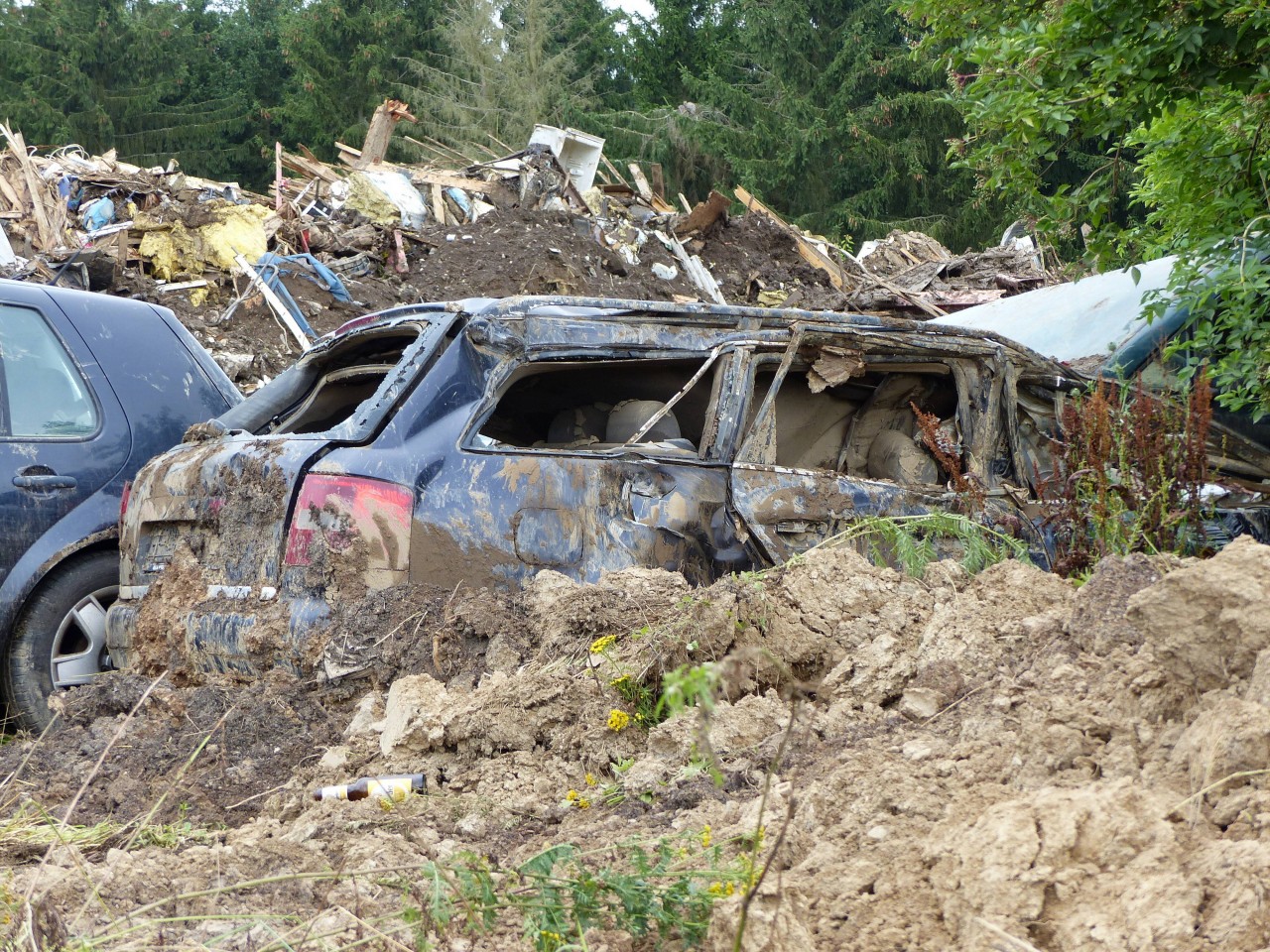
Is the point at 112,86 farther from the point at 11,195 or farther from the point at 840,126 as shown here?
the point at 11,195

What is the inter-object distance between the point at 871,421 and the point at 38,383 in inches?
149

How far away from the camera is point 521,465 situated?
4.47 metres

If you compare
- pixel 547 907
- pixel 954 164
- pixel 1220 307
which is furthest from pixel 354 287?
pixel 547 907

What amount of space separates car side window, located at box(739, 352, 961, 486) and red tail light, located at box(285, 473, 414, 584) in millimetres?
1803

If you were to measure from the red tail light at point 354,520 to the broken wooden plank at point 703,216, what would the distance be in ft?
47.6

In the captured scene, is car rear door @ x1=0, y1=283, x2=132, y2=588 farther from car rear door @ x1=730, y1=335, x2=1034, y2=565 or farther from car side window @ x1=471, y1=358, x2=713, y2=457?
car rear door @ x1=730, y1=335, x2=1034, y2=565

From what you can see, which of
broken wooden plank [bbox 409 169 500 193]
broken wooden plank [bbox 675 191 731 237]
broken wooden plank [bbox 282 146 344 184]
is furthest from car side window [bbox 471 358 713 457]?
broken wooden plank [bbox 282 146 344 184]

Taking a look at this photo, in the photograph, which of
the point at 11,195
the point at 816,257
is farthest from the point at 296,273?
the point at 816,257

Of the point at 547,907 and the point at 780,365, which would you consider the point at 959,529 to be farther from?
the point at 547,907

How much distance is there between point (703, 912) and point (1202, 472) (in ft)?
9.56

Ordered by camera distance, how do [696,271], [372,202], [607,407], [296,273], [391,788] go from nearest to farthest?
[391,788]
[607,407]
[296,273]
[696,271]
[372,202]

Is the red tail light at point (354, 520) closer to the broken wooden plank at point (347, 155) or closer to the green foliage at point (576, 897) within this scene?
the green foliage at point (576, 897)

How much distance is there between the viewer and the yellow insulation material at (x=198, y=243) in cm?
1520

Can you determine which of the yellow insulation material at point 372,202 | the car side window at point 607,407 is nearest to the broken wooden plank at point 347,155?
the yellow insulation material at point 372,202
